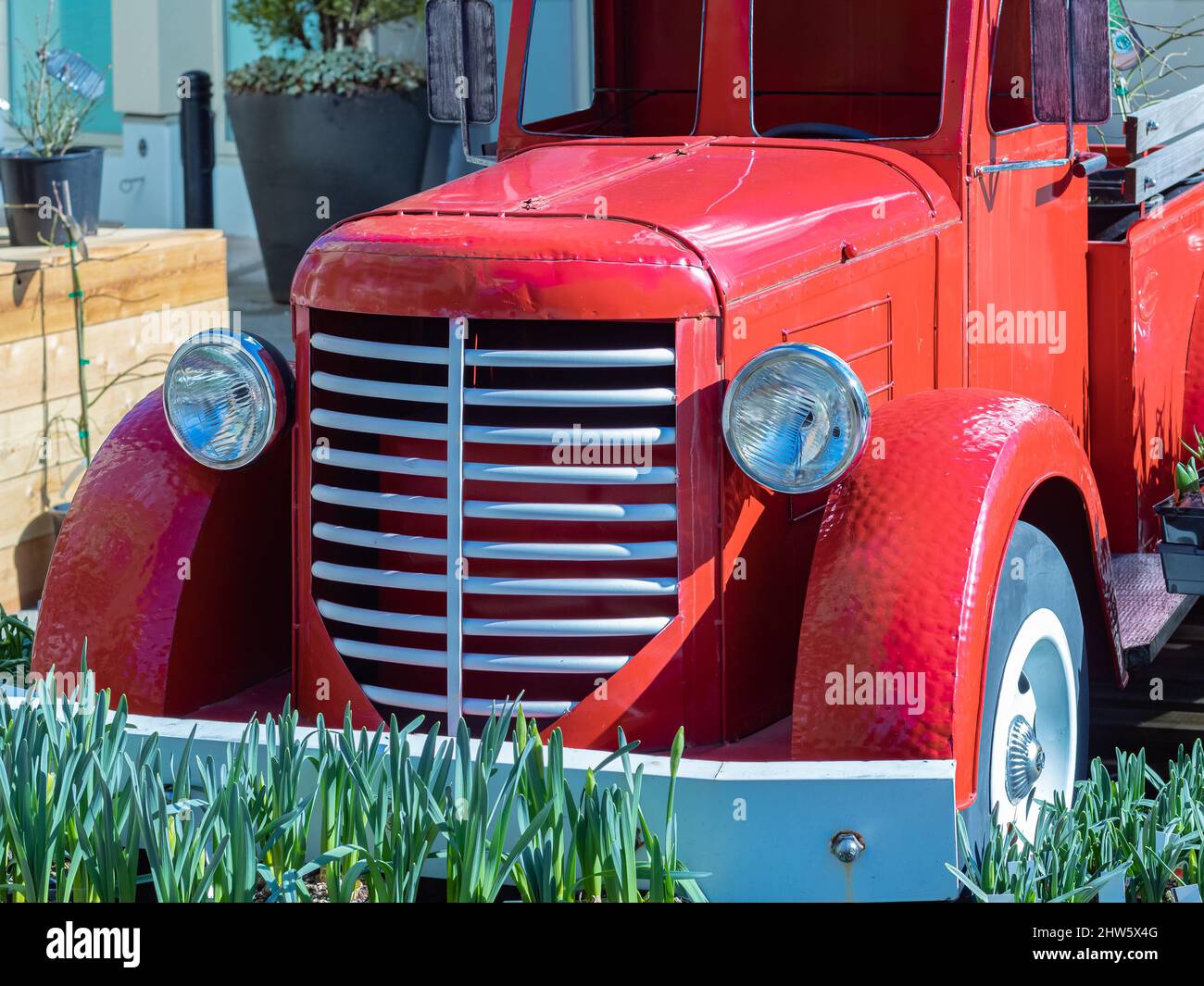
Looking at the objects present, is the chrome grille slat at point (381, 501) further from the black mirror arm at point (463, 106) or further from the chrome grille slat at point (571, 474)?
the black mirror arm at point (463, 106)

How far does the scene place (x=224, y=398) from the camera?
11.3ft

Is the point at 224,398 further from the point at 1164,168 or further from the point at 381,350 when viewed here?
the point at 1164,168

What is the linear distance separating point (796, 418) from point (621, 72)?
5.82 ft

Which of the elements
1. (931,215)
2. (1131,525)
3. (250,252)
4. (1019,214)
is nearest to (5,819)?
(931,215)

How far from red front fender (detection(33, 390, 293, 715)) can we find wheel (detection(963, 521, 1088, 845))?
4.96 ft

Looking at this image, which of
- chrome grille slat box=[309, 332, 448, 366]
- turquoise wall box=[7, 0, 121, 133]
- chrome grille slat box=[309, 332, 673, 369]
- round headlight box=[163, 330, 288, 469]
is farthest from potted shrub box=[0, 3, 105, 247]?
turquoise wall box=[7, 0, 121, 133]

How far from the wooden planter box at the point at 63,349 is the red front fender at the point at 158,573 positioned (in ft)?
6.32

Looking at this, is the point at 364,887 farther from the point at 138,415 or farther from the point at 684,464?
the point at 138,415

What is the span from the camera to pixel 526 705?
3.20m

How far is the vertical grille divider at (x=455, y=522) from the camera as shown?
314 cm

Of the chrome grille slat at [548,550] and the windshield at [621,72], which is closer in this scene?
the chrome grille slat at [548,550]

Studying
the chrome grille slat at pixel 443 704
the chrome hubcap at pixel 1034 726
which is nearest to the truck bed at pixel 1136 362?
the chrome hubcap at pixel 1034 726
